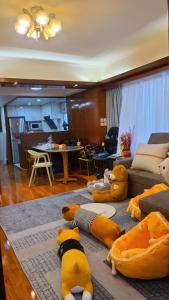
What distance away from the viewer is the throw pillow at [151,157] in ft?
10.3

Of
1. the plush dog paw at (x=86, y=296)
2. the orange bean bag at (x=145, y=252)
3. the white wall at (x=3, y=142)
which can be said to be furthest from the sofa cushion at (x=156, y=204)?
the white wall at (x=3, y=142)

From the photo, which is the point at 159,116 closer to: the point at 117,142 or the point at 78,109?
the point at 117,142

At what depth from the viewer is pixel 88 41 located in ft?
11.4

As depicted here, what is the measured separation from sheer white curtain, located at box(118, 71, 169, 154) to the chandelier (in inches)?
78.1

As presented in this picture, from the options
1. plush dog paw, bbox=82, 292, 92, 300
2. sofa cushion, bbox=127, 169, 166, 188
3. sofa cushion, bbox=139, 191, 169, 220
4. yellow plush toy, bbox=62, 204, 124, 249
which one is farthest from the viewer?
sofa cushion, bbox=127, 169, 166, 188

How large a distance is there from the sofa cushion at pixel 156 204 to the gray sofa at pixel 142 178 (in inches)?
26.7

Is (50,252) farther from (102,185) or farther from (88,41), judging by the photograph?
(88,41)

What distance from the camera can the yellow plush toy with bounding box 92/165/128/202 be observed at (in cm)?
317

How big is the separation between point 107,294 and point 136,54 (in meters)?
3.80

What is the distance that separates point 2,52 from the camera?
12.5 feet

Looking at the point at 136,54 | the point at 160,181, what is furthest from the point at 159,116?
the point at 160,181

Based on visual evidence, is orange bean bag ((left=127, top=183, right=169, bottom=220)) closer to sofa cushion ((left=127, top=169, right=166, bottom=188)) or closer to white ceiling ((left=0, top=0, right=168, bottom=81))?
sofa cushion ((left=127, top=169, right=166, bottom=188))

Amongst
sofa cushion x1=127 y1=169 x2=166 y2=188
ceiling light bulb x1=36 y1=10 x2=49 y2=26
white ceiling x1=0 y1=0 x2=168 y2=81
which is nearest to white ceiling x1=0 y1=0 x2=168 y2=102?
white ceiling x1=0 y1=0 x2=168 y2=81

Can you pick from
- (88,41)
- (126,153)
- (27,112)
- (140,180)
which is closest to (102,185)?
(140,180)
